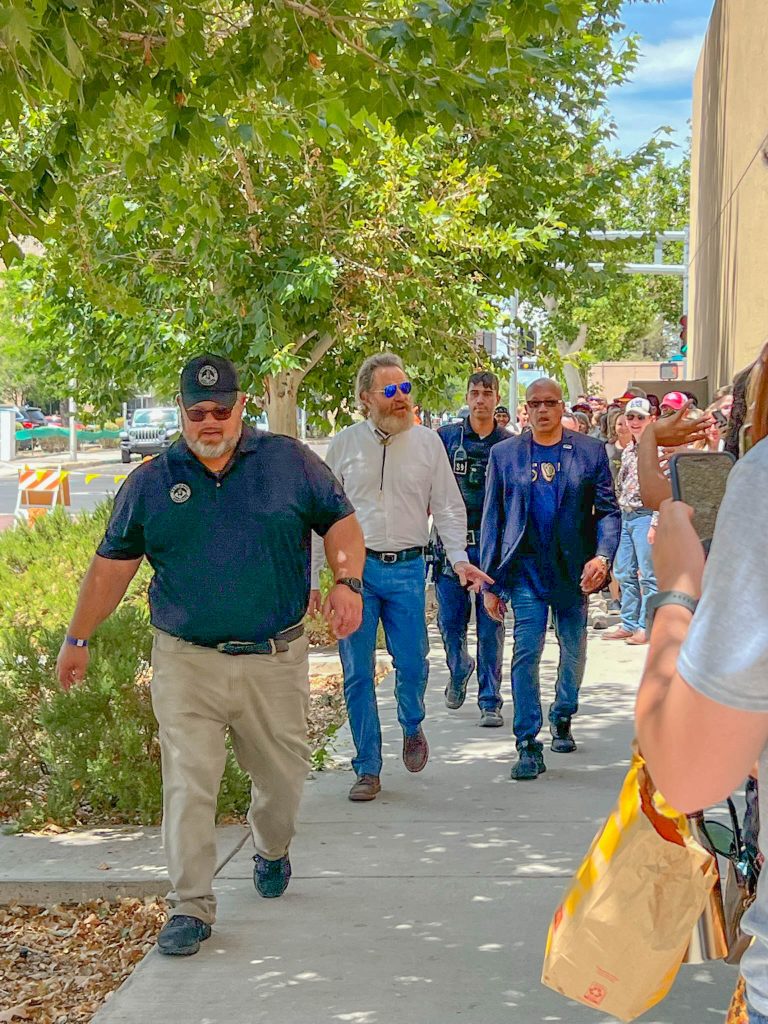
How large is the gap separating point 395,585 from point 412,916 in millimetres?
2200

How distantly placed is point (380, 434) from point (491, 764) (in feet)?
6.01

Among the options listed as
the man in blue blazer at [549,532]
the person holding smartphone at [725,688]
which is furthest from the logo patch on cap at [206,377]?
the person holding smartphone at [725,688]

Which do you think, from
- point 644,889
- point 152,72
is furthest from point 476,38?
point 644,889

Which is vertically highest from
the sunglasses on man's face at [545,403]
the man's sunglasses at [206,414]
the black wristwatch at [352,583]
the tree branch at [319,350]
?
the tree branch at [319,350]

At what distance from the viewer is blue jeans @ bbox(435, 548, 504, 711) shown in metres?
8.73

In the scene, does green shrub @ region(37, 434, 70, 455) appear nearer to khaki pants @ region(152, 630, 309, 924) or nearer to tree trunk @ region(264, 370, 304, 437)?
tree trunk @ region(264, 370, 304, 437)

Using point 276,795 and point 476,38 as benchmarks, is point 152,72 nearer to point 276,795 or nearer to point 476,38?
point 476,38

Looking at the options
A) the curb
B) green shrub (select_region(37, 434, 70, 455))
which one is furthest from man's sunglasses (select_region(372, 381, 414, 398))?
green shrub (select_region(37, 434, 70, 455))

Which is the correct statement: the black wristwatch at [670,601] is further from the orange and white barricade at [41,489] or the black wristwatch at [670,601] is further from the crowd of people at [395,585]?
the orange and white barricade at [41,489]

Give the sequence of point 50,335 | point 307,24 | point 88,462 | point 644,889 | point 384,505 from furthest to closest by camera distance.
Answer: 1. point 88,462
2. point 50,335
3. point 384,505
4. point 307,24
5. point 644,889

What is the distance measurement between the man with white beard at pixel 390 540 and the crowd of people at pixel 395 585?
0.04 ft

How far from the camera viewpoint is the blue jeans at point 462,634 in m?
8.73

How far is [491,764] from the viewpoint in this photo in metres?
7.58

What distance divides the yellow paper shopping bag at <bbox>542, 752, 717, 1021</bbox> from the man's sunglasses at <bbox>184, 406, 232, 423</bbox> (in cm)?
289
